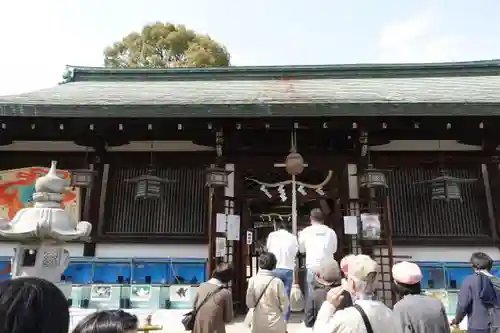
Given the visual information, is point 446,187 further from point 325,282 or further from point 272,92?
point 325,282

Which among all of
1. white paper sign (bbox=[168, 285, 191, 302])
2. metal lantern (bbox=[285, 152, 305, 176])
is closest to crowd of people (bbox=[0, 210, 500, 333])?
metal lantern (bbox=[285, 152, 305, 176])

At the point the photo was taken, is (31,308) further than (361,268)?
No

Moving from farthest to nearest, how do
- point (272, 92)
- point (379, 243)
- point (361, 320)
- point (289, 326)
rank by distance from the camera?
1. point (272, 92)
2. point (379, 243)
3. point (289, 326)
4. point (361, 320)

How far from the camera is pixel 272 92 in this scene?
938 cm

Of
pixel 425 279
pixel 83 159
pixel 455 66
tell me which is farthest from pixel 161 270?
pixel 455 66

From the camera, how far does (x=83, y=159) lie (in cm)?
840

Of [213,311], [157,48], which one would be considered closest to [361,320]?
[213,311]

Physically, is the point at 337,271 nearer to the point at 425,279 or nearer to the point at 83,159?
the point at 425,279

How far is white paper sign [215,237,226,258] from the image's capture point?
7.34 m

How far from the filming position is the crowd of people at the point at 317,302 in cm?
145

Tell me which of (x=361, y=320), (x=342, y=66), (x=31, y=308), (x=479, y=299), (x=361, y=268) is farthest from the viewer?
(x=342, y=66)

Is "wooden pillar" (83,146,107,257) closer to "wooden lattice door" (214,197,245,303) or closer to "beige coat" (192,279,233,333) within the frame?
"wooden lattice door" (214,197,245,303)

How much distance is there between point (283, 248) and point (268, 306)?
170 centimetres

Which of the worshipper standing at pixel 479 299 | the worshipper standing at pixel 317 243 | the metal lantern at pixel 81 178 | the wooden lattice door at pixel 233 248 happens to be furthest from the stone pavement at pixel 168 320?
the worshipper standing at pixel 479 299
